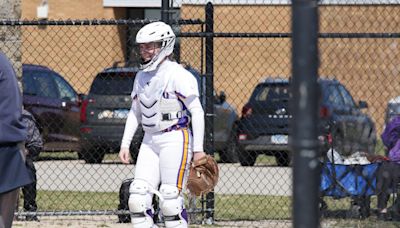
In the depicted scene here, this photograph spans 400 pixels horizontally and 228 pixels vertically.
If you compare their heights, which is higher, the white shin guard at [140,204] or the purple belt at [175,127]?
the purple belt at [175,127]

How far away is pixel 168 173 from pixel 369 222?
157 cm

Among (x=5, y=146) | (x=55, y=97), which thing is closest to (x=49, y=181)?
(x=55, y=97)

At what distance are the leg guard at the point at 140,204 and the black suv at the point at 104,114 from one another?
7.48 metres

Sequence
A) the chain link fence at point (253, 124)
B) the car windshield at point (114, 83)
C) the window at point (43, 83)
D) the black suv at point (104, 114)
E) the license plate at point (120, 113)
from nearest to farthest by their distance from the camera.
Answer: the chain link fence at point (253, 124)
the car windshield at point (114, 83)
the black suv at point (104, 114)
the license plate at point (120, 113)
the window at point (43, 83)

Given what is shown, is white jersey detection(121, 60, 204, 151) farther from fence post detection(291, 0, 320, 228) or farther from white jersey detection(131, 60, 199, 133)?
fence post detection(291, 0, 320, 228)

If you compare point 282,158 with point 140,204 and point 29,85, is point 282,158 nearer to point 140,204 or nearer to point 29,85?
point 29,85

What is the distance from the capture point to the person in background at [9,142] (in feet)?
22.7

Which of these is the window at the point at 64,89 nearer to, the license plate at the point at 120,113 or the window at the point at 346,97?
the license plate at the point at 120,113

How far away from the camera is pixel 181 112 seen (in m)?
8.73

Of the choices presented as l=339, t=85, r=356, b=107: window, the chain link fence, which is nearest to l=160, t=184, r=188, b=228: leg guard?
the chain link fence

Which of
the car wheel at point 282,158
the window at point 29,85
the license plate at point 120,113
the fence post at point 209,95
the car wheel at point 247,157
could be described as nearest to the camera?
the fence post at point 209,95

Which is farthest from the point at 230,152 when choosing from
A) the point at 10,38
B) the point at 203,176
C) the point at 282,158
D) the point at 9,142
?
the point at 9,142

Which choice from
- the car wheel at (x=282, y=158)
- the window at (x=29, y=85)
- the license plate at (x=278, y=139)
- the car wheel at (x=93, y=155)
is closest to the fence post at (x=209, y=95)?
the car wheel at (x=93, y=155)

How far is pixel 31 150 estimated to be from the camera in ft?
37.0
